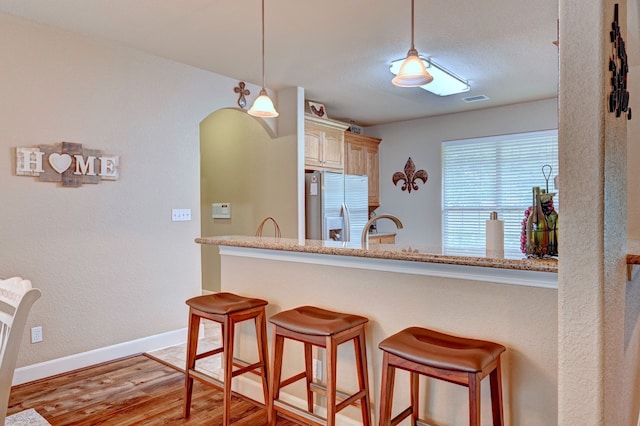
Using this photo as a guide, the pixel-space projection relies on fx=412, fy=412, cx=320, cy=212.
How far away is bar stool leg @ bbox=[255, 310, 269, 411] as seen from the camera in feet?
7.93

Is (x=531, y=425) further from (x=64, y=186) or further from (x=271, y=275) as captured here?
(x=64, y=186)

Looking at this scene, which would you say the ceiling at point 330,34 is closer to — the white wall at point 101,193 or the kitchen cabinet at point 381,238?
the white wall at point 101,193

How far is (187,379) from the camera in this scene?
2455 millimetres

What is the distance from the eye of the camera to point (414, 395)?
187 centimetres

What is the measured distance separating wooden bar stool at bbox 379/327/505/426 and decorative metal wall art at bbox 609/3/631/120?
0.92 m

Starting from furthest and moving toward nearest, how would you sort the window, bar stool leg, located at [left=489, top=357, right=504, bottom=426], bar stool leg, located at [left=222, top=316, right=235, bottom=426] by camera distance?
1. the window
2. bar stool leg, located at [left=222, top=316, right=235, bottom=426]
3. bar stool leg, located at [left=489, top=357, right=504, bottom=426]

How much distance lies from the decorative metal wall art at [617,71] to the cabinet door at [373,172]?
4981 mm

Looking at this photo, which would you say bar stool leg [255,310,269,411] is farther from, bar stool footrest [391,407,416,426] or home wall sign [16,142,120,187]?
home wall sign [16,142,120,187]

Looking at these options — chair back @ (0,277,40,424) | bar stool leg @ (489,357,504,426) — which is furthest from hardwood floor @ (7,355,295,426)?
chair back @ (0,277,40,424)

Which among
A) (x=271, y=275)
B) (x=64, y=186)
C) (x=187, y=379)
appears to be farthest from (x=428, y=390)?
(x=64, y=186)

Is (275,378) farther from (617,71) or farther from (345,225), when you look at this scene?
(345,225)

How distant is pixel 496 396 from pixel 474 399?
24 centimetres

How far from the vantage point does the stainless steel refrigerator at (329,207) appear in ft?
15.6

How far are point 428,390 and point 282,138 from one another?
11.2 ft
